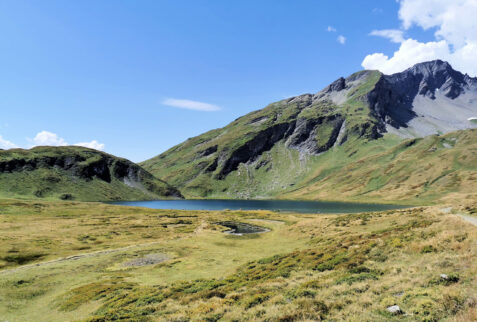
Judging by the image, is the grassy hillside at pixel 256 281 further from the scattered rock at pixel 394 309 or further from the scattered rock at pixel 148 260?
the scattered rock at pixel 394 309

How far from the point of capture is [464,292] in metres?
13.6

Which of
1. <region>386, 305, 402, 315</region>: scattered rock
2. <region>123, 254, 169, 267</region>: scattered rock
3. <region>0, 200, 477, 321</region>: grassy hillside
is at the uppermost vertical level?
<region>386, 305, 402, 315</region>: scattered rock

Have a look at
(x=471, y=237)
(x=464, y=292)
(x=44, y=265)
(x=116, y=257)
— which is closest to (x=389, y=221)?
(x=471, y=237)

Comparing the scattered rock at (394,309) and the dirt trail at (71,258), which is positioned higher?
the scattered rock at (394,309)

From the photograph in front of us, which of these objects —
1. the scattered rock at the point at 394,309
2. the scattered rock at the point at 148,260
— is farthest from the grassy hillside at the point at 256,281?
the scattered rock at the point at 394,309

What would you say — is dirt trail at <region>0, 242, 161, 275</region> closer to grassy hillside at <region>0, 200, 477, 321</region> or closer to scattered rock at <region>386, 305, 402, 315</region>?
grassy hillside at <region>0, 200, 477, 321</region>

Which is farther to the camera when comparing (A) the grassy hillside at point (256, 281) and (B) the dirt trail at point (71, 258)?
(B) the dirt trail at point (71, 258)

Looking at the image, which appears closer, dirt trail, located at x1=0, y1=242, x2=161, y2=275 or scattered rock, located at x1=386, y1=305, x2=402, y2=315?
scattered rock, located at x1=386, y1=305, x2=402, y2=315

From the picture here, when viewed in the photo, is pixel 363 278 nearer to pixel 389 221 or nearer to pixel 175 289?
pixel 175 289

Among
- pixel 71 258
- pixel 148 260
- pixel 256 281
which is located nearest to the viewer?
pixel 256 281

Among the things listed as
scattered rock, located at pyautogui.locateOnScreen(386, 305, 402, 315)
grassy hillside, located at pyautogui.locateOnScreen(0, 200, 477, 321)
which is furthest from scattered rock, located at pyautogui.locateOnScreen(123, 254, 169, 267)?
scattered rock, located at pyautogui.locateOnScreen(386, 305, 402, 315)

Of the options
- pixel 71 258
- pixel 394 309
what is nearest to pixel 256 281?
pixel 394 309

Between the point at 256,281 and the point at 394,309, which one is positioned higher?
the point at 394,309

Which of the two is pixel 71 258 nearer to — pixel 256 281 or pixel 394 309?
pixel 256 281
